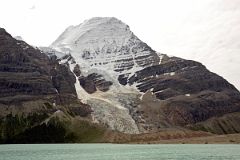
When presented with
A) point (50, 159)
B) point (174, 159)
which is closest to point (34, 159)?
point (50, 159)

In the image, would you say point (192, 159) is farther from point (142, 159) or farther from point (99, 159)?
point (99, 159)

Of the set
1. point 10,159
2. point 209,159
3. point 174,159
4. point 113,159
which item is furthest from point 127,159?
point 10,159

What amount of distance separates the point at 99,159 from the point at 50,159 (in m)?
15.6

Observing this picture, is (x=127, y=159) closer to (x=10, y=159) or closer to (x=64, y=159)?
(x=64, y=159)

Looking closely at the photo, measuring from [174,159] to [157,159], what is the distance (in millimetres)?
5356

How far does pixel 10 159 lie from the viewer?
162m

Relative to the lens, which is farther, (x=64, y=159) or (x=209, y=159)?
(x=64, y=159)

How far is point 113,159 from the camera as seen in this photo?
160125 mm

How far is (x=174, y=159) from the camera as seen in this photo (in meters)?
154

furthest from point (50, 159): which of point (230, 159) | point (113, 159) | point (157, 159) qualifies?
point (230, 159)

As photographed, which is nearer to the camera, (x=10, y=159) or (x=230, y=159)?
(x=230, y=159)

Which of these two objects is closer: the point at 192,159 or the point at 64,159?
the point at 192,159

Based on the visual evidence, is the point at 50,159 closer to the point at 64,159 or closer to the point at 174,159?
the point at 64,159

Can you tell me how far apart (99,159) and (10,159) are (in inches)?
1113
